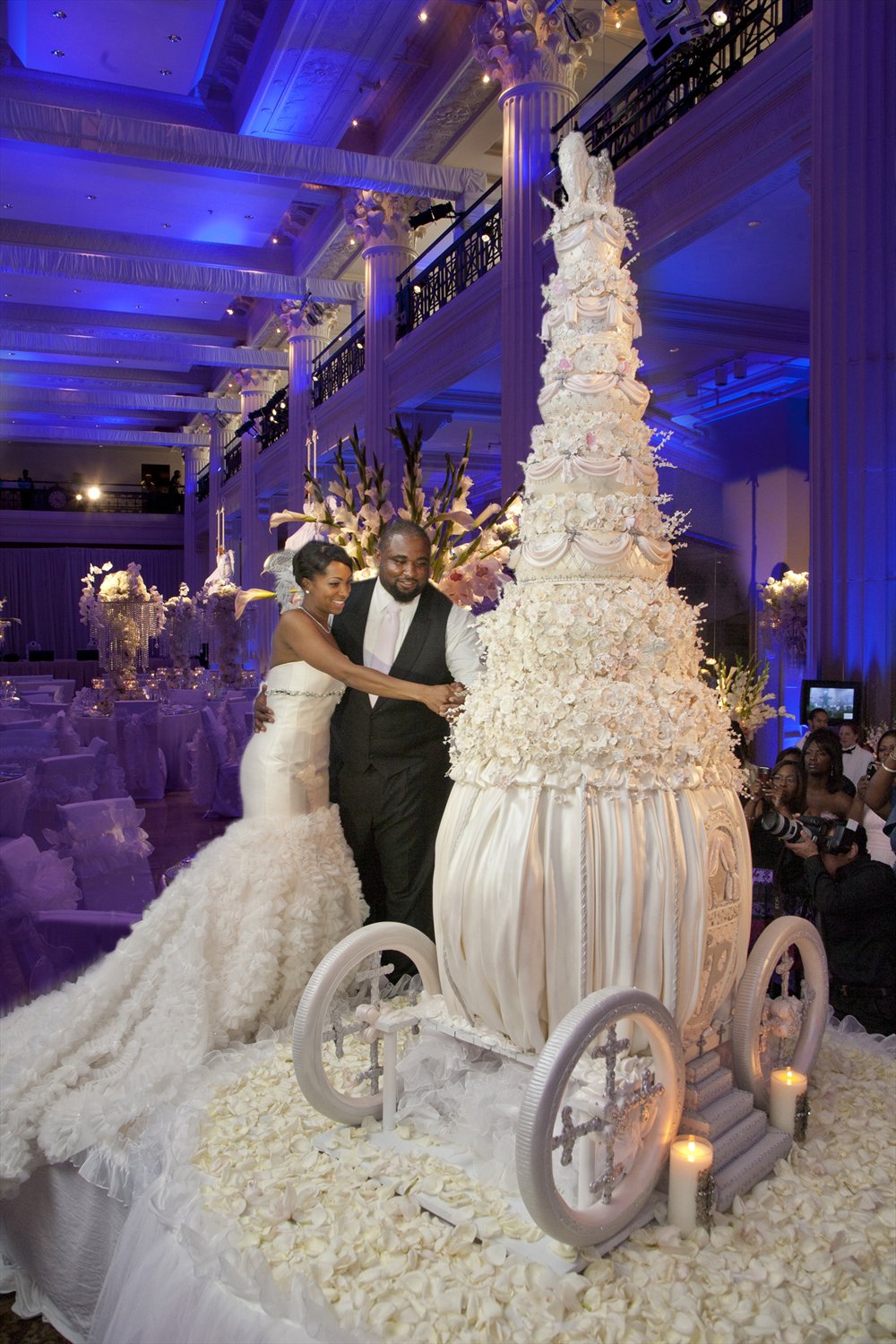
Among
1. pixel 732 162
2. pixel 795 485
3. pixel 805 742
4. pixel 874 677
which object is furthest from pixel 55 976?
pixel 795 485

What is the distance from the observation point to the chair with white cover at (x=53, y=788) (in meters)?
6.47

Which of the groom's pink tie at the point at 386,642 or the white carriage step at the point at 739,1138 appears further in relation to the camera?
the groom's pink tie at the point at 386,642

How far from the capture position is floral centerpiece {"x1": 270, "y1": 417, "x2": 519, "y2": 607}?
3.68 m

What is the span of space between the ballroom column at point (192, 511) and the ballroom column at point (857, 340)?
84.4ft

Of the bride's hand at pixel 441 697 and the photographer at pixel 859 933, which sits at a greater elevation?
the bride's hand at pixel 441 697

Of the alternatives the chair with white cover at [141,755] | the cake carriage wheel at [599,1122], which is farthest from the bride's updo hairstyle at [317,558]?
the chair with white cover at [141,755]

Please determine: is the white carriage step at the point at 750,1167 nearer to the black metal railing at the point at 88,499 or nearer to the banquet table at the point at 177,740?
the banquet table at the point at 177,740

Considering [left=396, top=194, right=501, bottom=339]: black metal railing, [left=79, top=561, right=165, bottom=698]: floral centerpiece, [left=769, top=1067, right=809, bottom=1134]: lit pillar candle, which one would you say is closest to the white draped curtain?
[left=79, top=561, right=165, bottom=698]: floral centerpiece

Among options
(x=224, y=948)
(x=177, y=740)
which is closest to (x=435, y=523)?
(x=224, y=948)

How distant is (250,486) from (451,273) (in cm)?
1145

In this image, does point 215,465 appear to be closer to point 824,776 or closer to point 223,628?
point 223,628

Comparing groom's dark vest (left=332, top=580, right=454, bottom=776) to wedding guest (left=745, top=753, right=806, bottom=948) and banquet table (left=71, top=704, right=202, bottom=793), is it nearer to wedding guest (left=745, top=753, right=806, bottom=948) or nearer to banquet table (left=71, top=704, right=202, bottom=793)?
wedding guest (left=745, top=753, right=806, bottom=948)

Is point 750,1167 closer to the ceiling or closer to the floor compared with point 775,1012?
closer to the floor

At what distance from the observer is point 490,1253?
6.39ft
